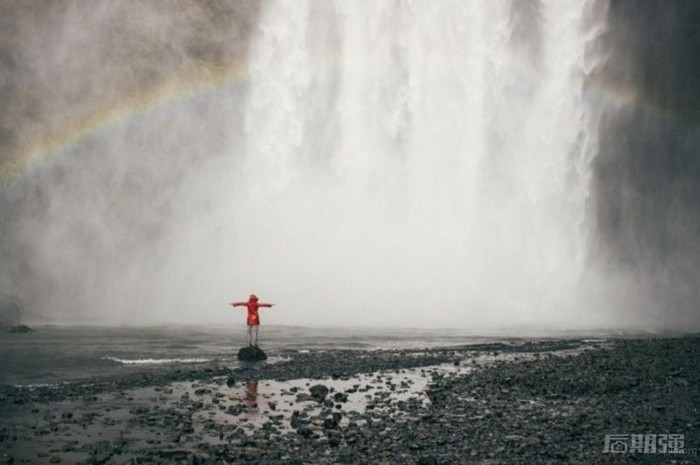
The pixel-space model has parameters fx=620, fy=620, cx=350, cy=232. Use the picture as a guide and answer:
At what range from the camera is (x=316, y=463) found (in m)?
9.10

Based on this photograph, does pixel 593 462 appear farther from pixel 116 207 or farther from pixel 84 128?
pixel 84 128

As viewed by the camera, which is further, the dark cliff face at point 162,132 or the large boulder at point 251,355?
the dark cliff face at point 162,132

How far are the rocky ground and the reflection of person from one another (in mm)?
27

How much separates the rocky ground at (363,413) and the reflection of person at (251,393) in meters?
0.03

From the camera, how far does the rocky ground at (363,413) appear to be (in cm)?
958

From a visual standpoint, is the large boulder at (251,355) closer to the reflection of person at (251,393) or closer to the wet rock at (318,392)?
the reflection of person at (251,393)

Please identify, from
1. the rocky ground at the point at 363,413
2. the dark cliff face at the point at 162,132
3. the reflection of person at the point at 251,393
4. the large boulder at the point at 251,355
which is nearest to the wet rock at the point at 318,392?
the rocky ground at the point at 363,413

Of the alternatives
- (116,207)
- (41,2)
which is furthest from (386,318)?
(41,2)

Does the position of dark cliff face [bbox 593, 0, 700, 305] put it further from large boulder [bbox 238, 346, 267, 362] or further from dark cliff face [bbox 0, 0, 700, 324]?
large boulder [bbox 238, 346, 267, 362]

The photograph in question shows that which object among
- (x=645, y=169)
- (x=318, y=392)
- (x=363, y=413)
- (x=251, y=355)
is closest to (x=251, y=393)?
(x=318, y=392)

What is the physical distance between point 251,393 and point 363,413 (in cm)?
342

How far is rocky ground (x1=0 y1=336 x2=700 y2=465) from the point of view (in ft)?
31.4

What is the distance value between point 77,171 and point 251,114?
28.5 meters

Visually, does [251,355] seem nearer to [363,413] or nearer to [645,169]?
[363,413]
